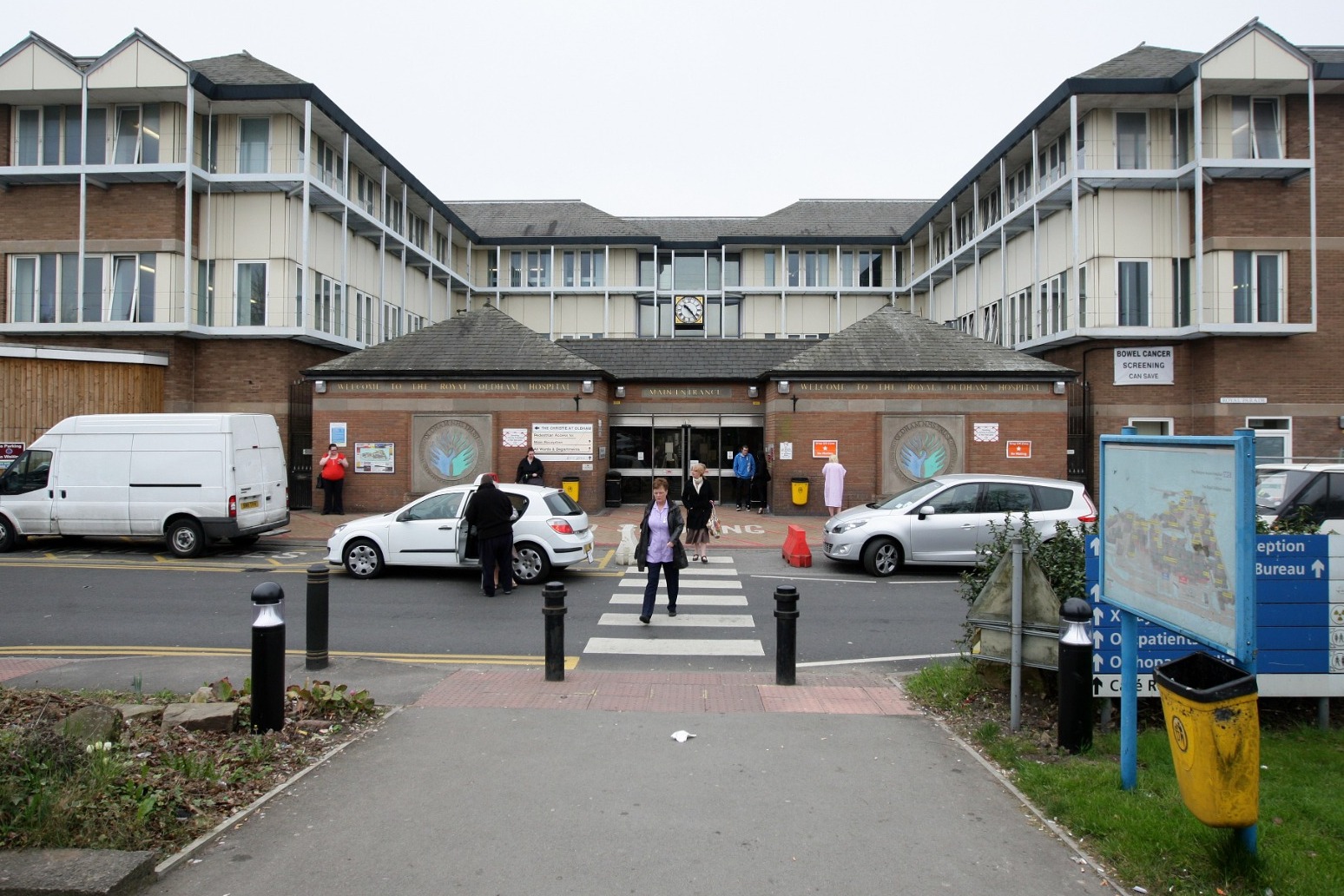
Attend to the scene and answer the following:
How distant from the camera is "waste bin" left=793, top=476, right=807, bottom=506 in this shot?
2247 cm

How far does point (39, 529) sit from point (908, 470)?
18193mm

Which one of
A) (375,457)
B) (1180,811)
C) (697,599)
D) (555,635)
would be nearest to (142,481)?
(375,457)

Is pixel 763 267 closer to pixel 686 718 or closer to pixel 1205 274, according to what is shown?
pixel 1205 274

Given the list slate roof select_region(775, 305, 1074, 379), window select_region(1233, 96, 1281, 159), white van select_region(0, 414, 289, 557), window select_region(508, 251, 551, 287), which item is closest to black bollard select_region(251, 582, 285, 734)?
white van select_region(0, 414, 289, 557)

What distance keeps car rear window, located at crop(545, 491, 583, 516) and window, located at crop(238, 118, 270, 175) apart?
18040mm

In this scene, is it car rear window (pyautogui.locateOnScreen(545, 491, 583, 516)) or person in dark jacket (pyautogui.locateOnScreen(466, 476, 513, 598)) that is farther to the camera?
car rear window (pyautogui.locateOnScreen(545, 491, 583, 516))

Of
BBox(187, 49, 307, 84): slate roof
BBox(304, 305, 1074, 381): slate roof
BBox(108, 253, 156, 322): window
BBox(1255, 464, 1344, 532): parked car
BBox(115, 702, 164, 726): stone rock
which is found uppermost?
BBox(187, 49, 307, 84): slate roof

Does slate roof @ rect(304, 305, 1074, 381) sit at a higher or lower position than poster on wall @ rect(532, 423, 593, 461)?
higher

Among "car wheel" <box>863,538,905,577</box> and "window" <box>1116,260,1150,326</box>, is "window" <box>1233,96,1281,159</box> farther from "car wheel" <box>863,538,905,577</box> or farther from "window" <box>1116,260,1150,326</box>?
"car wheel" <box>863,538,905,577</box>

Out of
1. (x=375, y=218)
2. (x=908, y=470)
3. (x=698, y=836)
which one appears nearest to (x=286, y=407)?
(x=375, y=218)

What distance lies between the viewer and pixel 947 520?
1389 cm

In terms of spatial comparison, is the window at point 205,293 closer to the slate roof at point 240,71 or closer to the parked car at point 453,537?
the slate roof at point 240,71

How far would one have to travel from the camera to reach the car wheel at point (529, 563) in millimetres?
12789

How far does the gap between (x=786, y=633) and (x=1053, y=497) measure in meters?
8.37
